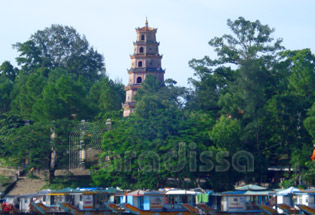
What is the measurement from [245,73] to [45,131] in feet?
58.5

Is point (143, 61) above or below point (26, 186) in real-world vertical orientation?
above

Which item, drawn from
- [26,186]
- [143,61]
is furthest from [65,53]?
[26,186]

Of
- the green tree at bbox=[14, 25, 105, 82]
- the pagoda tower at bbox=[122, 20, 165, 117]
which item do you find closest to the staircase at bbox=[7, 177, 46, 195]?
the pagoda tower at bbox=[122, 20, 165, 117]

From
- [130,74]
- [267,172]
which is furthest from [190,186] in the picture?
[130,74]

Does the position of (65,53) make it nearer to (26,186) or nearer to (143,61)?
(143,61)

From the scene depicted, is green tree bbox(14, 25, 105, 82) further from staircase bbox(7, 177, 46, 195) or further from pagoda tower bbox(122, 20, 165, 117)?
staircase bbox(7, 177, 46, 195)

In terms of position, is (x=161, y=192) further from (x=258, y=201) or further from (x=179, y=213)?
(x=258, y=201)

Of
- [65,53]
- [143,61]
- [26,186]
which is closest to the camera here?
[26,186]

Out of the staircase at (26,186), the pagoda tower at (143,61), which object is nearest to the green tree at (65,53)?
the pagoda tower at (143,61)

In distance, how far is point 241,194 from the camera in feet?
127

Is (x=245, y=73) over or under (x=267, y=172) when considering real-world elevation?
over

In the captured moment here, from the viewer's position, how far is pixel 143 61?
234 ft

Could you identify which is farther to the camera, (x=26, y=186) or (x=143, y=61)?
(x=143, y=61)

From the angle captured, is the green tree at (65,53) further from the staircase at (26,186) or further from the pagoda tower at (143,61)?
the staircase at (26,186)
